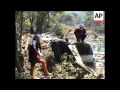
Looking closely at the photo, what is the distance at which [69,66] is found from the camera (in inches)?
432

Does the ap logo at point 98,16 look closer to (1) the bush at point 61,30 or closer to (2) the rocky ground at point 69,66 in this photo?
(2) the rocky ground at point 69,66

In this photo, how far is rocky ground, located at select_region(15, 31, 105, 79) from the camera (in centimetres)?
1096

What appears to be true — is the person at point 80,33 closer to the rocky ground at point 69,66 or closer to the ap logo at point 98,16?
the rocky ground at point 69,66

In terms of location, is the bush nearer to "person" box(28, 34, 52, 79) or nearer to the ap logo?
"person" box(28, 34, 52, 79)

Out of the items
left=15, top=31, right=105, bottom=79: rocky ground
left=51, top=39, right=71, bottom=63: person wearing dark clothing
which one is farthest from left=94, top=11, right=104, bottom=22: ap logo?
left=51, top=39, right=71, bottom=63: person wearing dark clothing

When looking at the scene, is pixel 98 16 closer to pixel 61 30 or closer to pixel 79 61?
pixel 61 30

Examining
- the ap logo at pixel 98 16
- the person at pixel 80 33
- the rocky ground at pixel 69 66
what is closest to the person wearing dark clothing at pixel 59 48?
the rocky ground at pixel 69 66

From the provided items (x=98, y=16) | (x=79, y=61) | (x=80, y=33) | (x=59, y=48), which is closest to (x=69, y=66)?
(x=79, y=61)

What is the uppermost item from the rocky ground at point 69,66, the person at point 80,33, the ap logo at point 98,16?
the ap logo at point 98,16

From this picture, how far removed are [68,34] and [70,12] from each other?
0.47 m

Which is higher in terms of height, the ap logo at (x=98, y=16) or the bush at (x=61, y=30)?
the ap logo at (x=98, y=16)

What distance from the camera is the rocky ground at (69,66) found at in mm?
10961
